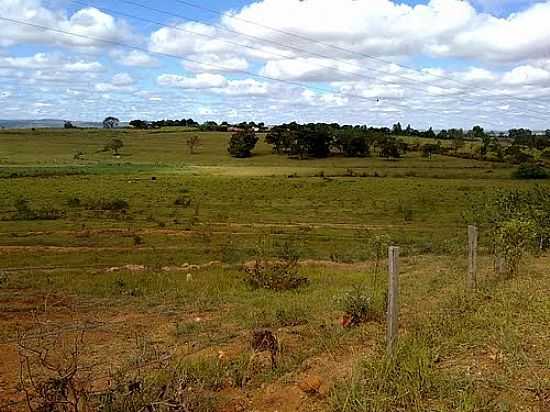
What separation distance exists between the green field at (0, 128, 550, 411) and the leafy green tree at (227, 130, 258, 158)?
4135 cm

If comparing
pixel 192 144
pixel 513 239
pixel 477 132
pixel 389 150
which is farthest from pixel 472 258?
pixel 477 132

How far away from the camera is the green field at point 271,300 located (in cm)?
638

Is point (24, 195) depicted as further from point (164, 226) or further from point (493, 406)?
point (493, 406)

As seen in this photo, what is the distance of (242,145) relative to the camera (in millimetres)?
84438

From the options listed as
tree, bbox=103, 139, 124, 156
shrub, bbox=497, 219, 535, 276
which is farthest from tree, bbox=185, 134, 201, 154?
shrub, bbox=497, 219, 535, 276

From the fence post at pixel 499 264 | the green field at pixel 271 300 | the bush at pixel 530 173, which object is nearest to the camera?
the green field at pixel 271 300

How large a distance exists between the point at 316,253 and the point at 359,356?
567 inches

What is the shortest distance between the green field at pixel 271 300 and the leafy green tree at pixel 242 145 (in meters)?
41.4

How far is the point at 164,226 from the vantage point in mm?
28109

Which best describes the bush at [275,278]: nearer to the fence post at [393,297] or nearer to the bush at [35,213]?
the fence post at [393,297]

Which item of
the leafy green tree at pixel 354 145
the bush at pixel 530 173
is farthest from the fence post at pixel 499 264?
the leafy green tree at pixel 354 145

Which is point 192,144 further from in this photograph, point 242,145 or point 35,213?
point 35,213

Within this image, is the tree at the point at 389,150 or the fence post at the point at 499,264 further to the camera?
the tree at the point at 389,150

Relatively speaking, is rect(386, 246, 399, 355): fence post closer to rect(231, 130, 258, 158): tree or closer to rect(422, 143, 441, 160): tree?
rect(422, 143, 441, 160): tree
